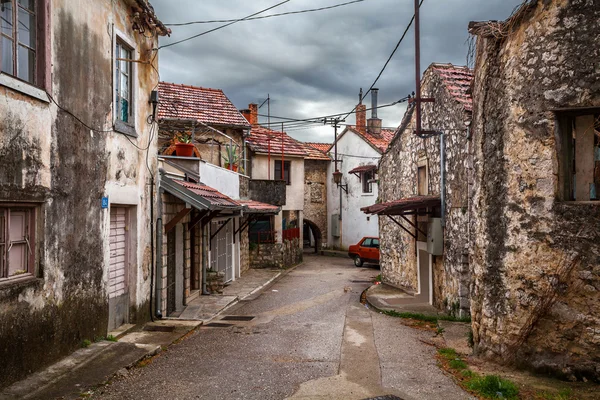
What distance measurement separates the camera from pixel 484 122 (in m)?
7.70

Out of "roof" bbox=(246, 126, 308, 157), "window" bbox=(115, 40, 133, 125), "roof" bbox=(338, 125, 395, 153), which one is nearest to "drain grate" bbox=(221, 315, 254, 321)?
"window" bbox=(115, 40, 133, 125)

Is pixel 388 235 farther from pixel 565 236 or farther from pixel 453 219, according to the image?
pixel 565 236

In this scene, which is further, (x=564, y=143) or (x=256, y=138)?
(x=256, y=138)

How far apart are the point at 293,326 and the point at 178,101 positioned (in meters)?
14.1

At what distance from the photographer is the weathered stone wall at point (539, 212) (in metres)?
6.38

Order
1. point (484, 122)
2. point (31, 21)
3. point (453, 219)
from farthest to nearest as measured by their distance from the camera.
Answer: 1. point (453, 219)
2. point (484, 122)
3. point (31, 21)

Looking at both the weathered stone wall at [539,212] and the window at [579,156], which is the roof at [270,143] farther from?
the window at [579,156]

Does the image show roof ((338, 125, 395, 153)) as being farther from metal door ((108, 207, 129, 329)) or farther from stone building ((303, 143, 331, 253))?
metal door ((108, 207, 129, 329))

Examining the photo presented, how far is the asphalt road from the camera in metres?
6.39

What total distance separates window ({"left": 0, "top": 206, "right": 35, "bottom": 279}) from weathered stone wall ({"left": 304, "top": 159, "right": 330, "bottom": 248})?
28.5m

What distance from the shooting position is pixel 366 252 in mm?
26016

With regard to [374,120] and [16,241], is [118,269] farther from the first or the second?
[374,120]

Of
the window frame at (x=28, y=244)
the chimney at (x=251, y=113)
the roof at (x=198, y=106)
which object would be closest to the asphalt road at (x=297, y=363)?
the window frame at (x=28, y=244)

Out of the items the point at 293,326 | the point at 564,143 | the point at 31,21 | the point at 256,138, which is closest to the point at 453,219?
the point at 293,326
